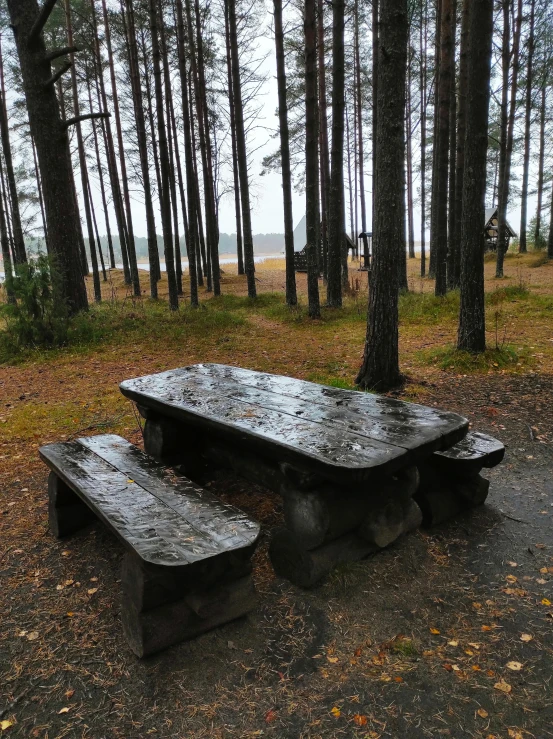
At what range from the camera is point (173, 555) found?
A: 6.18 ft

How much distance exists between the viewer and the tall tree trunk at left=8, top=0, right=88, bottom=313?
904 centimetres

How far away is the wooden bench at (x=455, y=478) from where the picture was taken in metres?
2.92

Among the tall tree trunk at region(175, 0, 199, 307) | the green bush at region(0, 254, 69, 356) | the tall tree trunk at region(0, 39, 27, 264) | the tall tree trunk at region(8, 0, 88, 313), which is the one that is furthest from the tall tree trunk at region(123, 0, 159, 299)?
the green bush at region(0, 254, 69, 356)

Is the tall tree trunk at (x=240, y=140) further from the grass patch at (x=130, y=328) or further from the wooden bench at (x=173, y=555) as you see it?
the wooden bench at (x=173, y=555)

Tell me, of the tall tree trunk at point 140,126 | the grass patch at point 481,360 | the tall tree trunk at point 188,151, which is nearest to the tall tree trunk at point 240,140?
the tall tree trunk at point 188,151

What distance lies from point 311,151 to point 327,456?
9.94 metres

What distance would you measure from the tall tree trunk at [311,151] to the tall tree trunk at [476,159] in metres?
4.75

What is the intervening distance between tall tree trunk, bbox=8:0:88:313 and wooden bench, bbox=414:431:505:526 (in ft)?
25.0

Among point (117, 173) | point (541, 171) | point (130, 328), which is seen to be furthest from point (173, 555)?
point (541, 171)

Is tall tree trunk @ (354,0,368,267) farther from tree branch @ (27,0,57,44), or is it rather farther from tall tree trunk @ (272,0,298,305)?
tree branch @ (27,0,57,44)

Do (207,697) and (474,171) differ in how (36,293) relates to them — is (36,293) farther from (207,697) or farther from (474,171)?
(207,697)

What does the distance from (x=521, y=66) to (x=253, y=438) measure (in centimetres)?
1939

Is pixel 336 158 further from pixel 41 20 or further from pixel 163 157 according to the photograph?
pixel 41 20

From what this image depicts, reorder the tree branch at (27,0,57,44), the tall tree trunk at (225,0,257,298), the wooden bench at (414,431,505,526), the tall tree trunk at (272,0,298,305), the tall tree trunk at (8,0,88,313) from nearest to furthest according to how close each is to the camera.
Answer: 1. the wooden bench at (414,431,505,526)
2. the tree branch at (27,0,57,44)
3. the tall tree trunk at (8,0,88,313)
4. the tall tree trunk at (272,0,298,305)
5. the tall tree trunk at (225,0,257,298)
